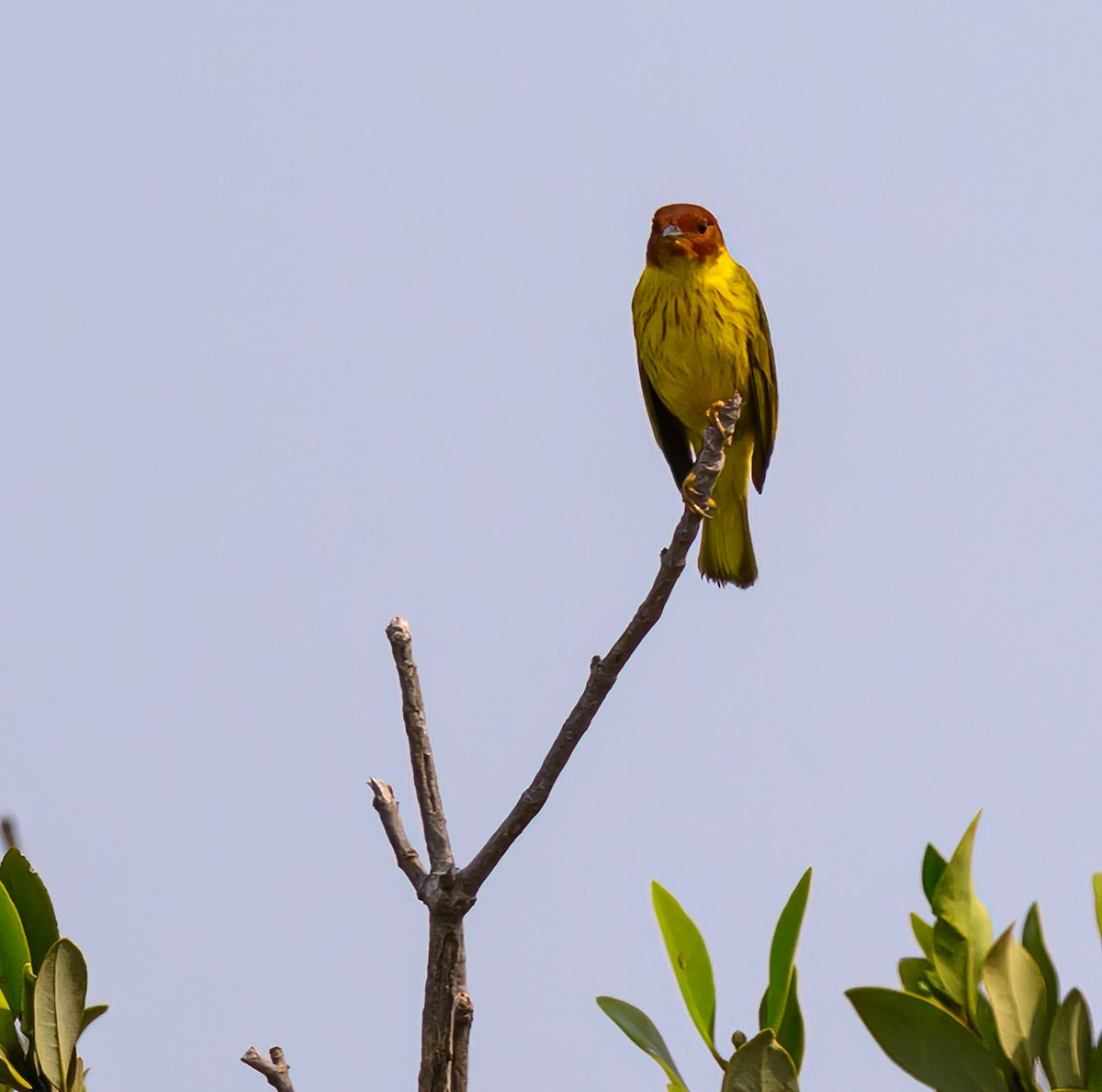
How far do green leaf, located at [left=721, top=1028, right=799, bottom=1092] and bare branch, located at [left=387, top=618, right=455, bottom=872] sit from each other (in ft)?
2.26

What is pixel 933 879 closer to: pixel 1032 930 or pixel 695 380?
pixel 1032 930

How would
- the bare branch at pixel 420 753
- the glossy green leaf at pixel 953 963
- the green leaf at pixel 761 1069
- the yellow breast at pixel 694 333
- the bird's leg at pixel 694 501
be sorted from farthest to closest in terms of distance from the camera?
the yellow breast at pixel 694 333 → the bird's leg at pixel 694 501 → the bare branch at pixel 420 753 → the glossy green leaf at pixel 953 963 → the green leaf at pixel 761 1069

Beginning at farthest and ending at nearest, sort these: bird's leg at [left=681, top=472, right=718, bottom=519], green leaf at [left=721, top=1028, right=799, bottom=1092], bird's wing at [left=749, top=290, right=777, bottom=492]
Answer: bird's wing at [left=749, top=290, right=777, bottom=492] < bird's leg at [left=681, top=472, right=718, bottom=519] < green leaf at [left=721, top=1028, right=799, bottom=1092]

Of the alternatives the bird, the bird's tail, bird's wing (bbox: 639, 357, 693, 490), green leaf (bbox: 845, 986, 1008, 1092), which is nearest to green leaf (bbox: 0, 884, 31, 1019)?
green leaf (bbox: 845, 986, 1008, 1092)

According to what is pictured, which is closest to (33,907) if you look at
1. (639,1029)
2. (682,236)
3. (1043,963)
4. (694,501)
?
(639,1029)

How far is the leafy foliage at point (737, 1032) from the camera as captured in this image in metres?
1.88

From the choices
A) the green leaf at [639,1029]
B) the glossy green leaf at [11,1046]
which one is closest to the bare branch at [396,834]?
the green leaf at [639,1029]

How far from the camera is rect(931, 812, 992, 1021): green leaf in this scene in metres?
2.04

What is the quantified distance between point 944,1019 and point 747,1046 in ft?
0.82

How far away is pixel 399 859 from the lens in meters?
2.56

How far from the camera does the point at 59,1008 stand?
2150mm

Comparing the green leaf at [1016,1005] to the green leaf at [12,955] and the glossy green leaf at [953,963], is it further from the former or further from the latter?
the green leaf at [12,955]

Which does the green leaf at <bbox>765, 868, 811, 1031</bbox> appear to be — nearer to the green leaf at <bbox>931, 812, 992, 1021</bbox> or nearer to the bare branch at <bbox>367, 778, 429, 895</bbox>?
the green leaf at <bbox>931, 812, 992, 1021</bbox>

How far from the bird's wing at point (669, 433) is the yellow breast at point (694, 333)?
95 mm
